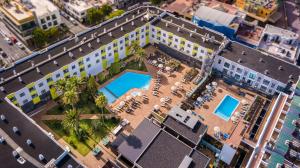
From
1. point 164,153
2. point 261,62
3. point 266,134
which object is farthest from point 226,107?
point 164,153

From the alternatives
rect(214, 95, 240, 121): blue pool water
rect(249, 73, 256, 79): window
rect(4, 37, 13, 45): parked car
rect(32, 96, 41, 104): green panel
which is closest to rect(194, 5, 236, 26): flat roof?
rect(249, 73, 256, 79): window

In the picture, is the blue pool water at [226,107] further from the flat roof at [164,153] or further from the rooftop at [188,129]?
the flat roof at [164,153]

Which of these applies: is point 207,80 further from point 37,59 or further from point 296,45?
point 37,59

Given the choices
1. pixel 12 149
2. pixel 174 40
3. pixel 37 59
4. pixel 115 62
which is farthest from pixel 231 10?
pixel 12 149

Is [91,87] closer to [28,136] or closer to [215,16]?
[28,136]

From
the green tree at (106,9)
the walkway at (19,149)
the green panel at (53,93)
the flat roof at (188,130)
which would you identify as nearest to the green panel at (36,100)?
the green panel at (53,93)

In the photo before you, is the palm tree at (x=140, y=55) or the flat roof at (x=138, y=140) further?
the palm tree at (x=140, y=55)
